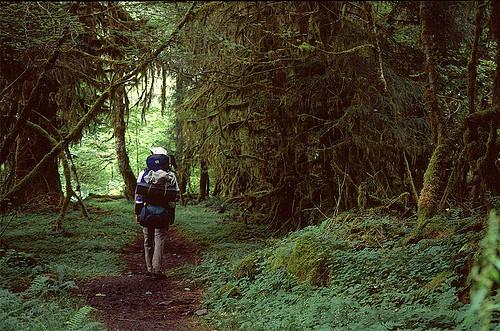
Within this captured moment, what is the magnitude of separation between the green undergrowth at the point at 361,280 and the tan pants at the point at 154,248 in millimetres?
798

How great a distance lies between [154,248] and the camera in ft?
30.6

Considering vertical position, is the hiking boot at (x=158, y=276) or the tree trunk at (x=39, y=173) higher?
the tree trunk at (x=39, y=173)

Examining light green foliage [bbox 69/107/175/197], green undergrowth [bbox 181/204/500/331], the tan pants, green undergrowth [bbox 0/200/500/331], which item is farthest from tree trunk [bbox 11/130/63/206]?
green undergrowth [bbox 181/204/500/331]

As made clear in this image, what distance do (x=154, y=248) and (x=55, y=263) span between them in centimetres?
208

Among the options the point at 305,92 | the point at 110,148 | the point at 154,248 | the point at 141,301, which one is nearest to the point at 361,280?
the point at 141,301

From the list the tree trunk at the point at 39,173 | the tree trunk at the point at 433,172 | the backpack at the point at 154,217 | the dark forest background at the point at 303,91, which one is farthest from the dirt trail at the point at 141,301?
the tree trunk at the point at 39,173

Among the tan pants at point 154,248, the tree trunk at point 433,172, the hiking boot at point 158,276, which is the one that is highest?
the tree trunk at point 433,172

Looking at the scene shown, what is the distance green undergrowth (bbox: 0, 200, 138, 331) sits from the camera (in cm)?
531

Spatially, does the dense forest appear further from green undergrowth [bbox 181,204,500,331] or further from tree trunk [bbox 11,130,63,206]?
tree trunk [bbox 11,130,63,206]

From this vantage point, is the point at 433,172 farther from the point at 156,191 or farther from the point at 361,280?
the point at 156,191

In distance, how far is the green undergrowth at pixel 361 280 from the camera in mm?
4559

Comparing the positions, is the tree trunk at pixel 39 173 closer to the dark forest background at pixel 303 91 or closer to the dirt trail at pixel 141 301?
the dark forest background at pixel 303 91

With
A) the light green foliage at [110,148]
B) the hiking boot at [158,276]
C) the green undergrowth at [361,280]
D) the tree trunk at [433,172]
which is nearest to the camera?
the green undergrowth at [361,280]

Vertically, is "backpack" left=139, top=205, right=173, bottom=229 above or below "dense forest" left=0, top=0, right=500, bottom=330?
below
